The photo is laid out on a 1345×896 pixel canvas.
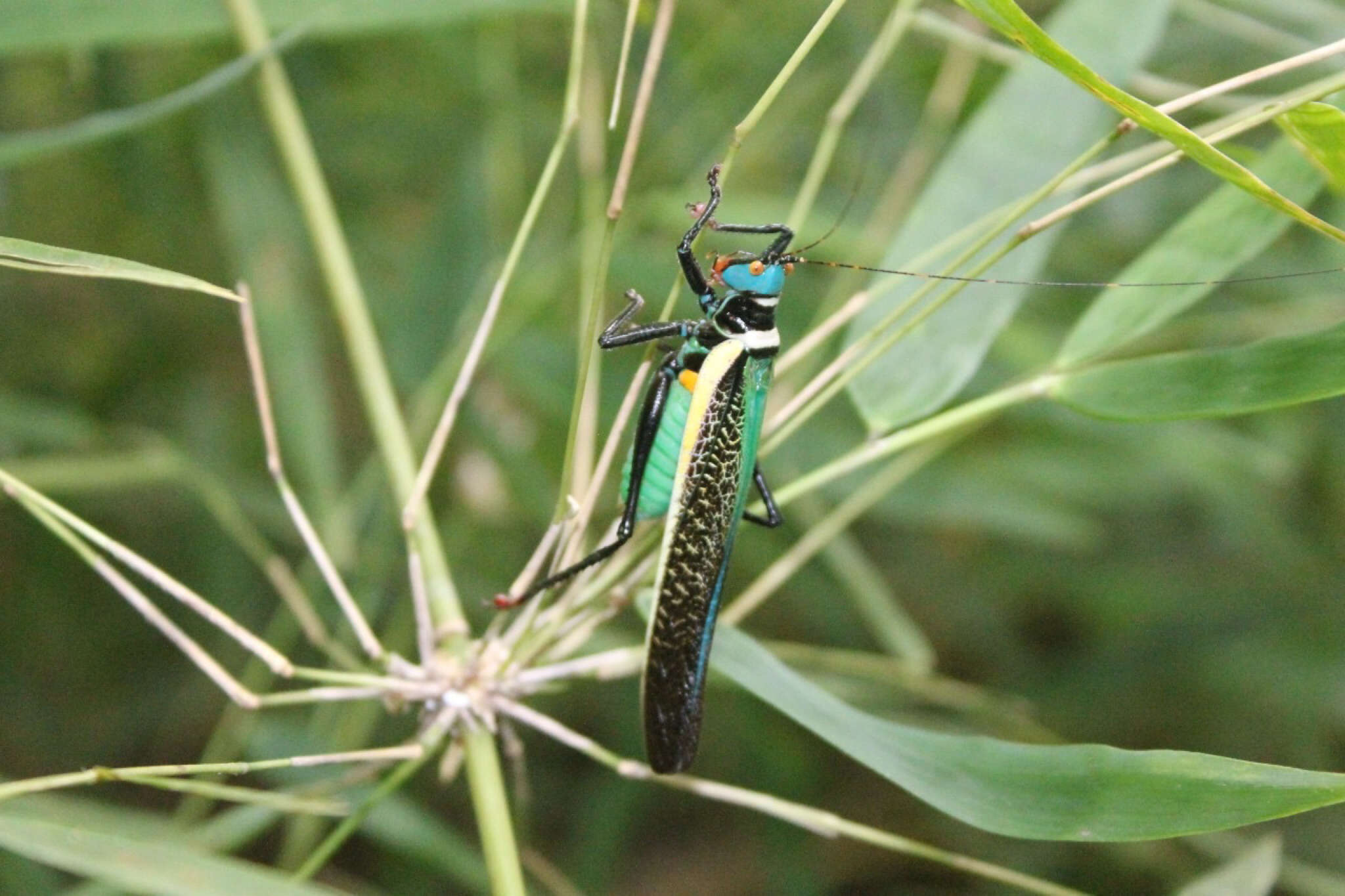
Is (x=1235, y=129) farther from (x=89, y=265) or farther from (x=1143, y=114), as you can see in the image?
(x=89, y=265)

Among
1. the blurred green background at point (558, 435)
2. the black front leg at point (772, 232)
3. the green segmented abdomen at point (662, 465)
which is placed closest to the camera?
the green segmented abdomen at point (662, 465)

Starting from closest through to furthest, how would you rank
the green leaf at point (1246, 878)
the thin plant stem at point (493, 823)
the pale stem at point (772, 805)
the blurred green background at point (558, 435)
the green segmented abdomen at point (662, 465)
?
1. the thin plant stem at point (493, 823)
2. the pale stem at point (772, 805)
3. the green leaf at point (1246, 878)
4. the green segmented abdomen at point (662, 465)
5. the blurred green background at point (558, 435)

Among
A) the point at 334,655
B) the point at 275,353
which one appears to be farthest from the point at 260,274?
the point at 334,655

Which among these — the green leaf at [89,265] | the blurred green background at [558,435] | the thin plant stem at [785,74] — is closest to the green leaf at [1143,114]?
the thin plant stem at [785,74]

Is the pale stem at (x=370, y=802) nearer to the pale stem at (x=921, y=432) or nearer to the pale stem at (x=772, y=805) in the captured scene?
the pale stem at (x=772, y=805)

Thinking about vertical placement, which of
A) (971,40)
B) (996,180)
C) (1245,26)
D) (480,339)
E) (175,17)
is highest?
(1245,26)

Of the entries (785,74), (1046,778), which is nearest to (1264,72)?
(785,74)

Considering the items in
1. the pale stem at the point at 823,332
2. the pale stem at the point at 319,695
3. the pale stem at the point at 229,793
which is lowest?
the pale stem at the point at 229,793

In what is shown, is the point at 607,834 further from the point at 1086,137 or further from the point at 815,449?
the point at 1086,137
